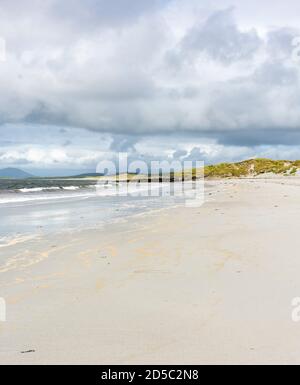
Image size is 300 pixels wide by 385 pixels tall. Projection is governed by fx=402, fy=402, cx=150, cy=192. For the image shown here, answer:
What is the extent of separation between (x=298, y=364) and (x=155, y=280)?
9.69 ft

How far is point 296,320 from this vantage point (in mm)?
4223

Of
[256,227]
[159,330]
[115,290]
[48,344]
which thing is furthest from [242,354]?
[256,227]

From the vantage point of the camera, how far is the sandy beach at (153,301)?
3.66 m

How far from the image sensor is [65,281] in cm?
611

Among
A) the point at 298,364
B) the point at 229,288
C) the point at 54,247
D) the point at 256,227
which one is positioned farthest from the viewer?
the point at 256,227

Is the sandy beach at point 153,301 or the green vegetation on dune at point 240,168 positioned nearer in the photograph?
the sandy beach at point 153,301

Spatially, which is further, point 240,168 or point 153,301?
point 240,168

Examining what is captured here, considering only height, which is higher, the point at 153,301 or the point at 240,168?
the point at 153,301

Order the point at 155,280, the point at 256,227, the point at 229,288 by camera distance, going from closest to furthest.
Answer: the point at 229,288 < the point at 155,280 < the point at 256,227

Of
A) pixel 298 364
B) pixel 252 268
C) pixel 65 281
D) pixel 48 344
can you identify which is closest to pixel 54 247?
pixel 65 281

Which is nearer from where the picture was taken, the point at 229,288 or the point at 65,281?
the point at 229,288

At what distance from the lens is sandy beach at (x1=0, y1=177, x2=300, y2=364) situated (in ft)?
12.0

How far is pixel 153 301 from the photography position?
5.06 m
